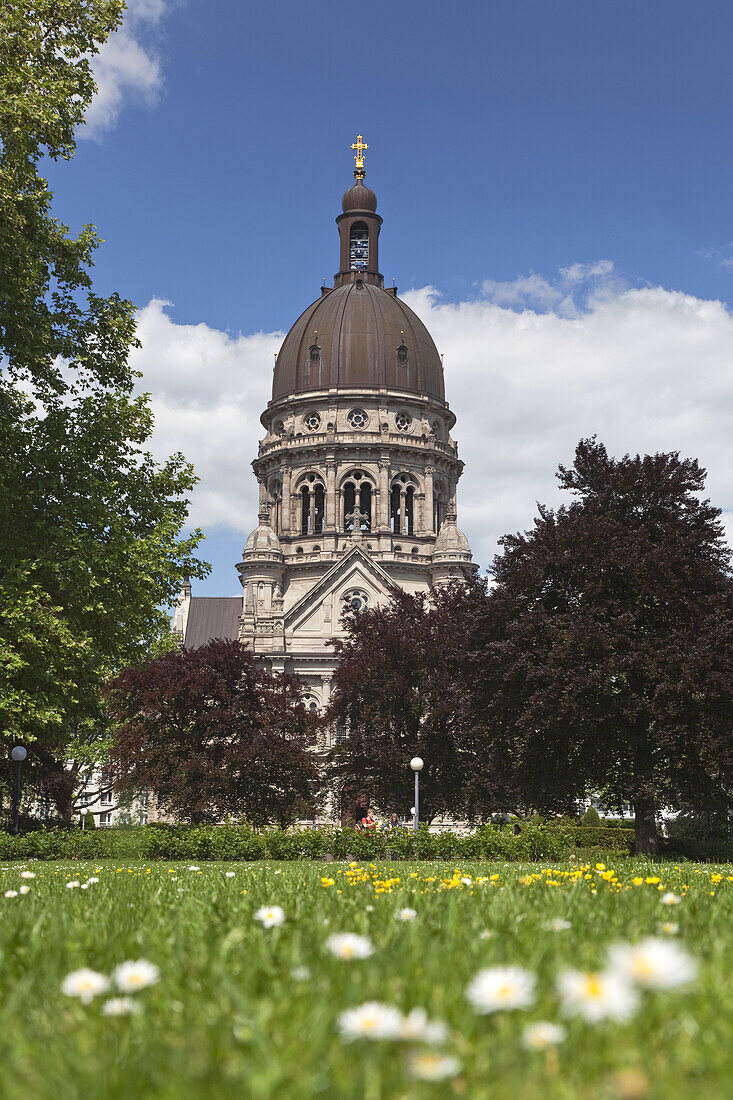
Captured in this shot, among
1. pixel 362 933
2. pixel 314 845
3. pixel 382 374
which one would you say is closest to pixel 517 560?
pixel 314 845

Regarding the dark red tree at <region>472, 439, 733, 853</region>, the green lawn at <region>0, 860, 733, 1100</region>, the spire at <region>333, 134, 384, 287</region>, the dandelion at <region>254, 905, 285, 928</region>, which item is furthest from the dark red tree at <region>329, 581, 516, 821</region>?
the spire at <region>333, 134, 384, 287</region>

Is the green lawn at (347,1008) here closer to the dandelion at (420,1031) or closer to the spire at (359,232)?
the dandelion at (420,1031)

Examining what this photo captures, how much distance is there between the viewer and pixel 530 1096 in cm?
217

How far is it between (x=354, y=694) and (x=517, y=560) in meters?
17.6

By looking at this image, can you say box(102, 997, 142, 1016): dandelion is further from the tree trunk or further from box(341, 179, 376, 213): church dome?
box(341, 179, 376, 213): church dome

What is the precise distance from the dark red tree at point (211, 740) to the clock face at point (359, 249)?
199 feet

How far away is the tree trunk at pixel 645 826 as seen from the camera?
2761 centimetres

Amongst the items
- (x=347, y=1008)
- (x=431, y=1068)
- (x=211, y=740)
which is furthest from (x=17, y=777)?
(x=431, y=1068)

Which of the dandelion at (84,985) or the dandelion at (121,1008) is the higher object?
the dandelion at (84,985)

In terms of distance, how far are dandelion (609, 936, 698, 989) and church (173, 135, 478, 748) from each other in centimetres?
6676

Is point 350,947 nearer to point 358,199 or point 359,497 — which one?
point 359,497

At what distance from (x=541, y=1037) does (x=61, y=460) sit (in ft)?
63.6

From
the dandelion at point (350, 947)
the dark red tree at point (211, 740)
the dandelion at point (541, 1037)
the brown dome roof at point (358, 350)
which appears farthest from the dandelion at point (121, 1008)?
the brown dome roof at point (358, 350)

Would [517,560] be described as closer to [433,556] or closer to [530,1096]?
[530,1096]
